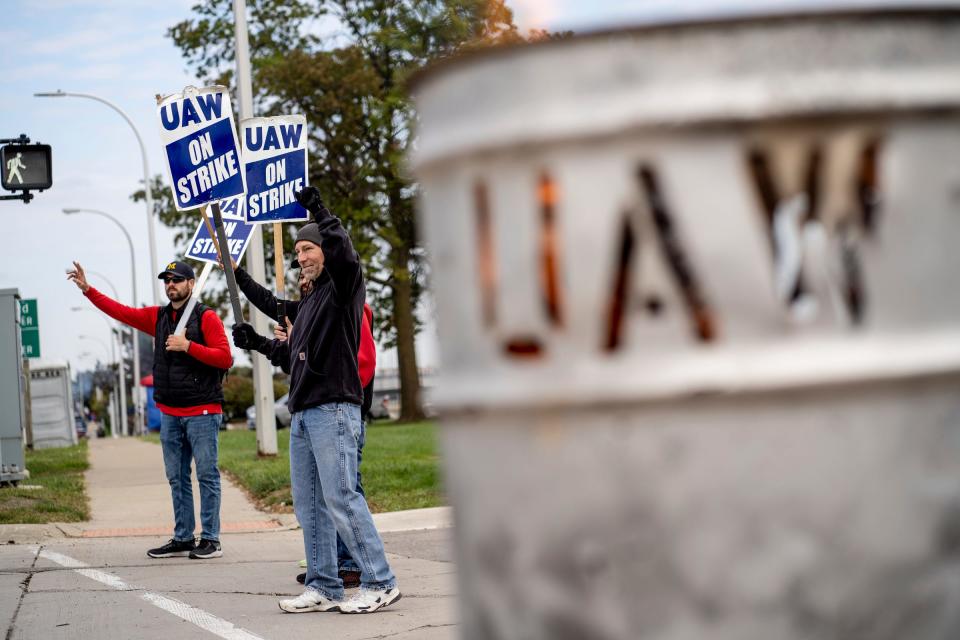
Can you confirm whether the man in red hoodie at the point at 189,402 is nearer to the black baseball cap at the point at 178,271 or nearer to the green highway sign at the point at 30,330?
the black baseball cap at the point at 178,271

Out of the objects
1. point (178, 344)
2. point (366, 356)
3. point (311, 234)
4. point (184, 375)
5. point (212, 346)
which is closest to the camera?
point (311, 234)

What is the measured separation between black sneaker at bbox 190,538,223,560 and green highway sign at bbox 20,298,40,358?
2178 cm

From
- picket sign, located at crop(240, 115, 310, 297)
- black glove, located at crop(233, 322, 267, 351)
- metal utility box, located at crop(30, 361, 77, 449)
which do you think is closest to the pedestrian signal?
picket sign, located at crop(240, 115, 310, 297)

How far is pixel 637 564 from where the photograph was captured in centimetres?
123

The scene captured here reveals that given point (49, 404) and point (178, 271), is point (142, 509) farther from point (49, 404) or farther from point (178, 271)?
point (49, 404)

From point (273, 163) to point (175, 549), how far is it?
3.49m

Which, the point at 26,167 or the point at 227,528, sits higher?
the point at 26,167

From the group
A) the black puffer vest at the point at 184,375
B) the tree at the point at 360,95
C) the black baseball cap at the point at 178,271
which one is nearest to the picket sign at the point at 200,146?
the black baseball cap at the point at 178,271

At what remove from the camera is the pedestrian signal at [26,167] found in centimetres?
1474

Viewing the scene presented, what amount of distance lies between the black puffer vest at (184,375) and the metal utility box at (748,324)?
7545 millimetres

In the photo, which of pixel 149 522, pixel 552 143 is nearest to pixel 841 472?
pixel 552 143

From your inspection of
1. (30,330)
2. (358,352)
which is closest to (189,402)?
(358,352)

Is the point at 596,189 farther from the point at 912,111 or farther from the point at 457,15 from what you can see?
the point at 457,15

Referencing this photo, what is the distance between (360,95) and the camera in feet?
102
